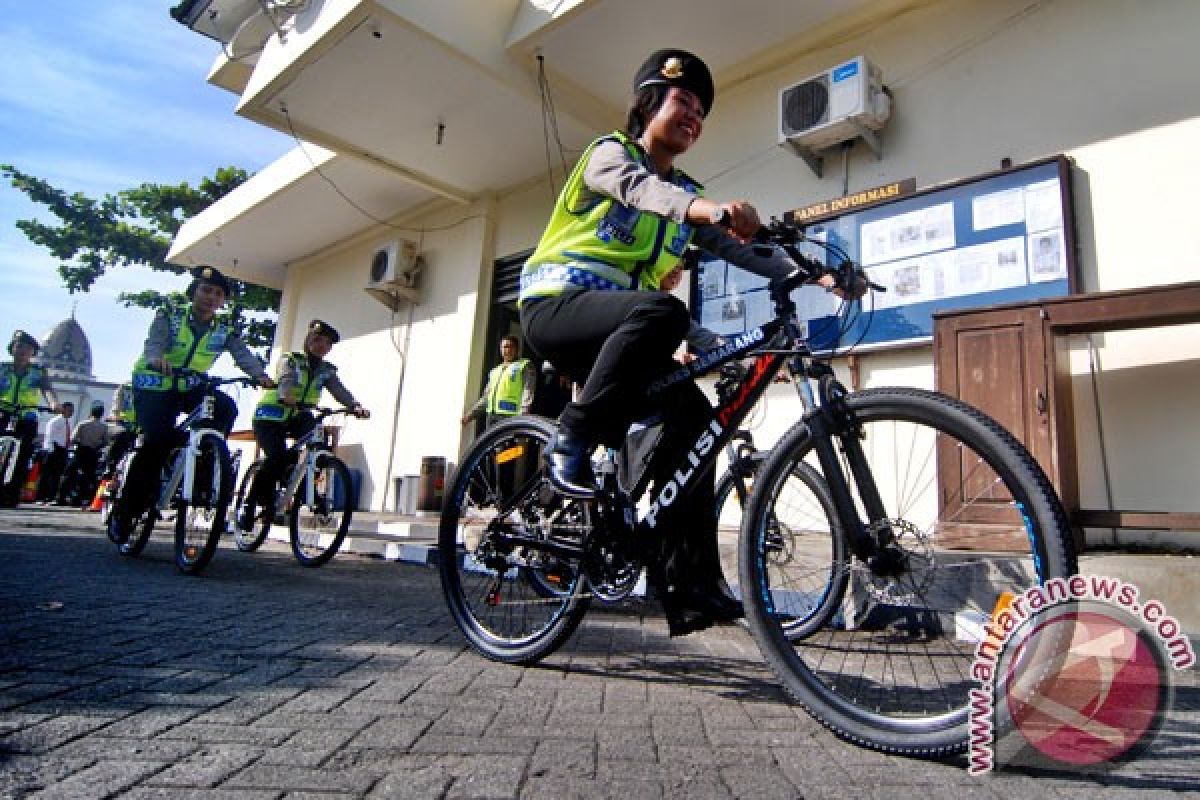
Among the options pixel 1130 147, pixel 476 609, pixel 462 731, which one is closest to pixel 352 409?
pixel 476 609

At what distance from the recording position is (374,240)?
10891mm

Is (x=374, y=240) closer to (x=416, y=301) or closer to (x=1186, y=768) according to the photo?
(x=416, y=301)

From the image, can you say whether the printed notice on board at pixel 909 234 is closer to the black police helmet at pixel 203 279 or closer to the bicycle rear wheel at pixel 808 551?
the bicycle rear wheel at pixel 808 551

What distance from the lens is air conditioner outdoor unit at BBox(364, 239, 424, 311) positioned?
9.41 m

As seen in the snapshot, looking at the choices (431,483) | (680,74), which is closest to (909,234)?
(680,74)

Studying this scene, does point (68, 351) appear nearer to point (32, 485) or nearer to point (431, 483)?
point (32, 485)

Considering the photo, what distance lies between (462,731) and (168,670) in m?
0.97

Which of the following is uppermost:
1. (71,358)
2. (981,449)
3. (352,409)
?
(71,358)

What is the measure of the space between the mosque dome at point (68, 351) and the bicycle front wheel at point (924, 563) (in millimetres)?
61770

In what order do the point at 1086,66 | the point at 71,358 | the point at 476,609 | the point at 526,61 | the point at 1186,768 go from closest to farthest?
the point at 1186,768, the point at 476,609, the point at 1086,66, the point at 526,61, the point at 71,358

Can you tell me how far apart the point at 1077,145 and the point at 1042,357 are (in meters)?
1.70

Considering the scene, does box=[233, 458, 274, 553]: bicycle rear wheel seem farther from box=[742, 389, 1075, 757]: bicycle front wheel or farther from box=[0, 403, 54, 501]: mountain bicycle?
box=[0, 403, 54, 501]: mountain bicycle

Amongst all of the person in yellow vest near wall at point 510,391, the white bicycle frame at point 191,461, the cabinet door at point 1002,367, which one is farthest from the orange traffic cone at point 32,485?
the cabinet door at point 1002,367

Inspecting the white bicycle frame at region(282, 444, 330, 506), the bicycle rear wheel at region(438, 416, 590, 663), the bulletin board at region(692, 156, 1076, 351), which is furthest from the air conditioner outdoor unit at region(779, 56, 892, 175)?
the white bicycle frame at region(282, 444, 330, 506)
